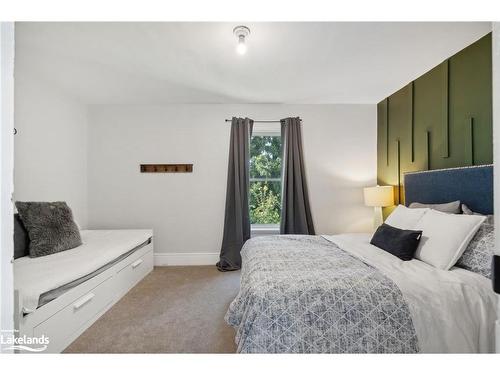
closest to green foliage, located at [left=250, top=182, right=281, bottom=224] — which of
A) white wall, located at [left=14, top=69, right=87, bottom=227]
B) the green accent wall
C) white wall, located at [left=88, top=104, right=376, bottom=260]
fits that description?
white wall, located at [left=88, top=104, right=376, bottom=260]

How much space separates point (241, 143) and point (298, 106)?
3.37 ft

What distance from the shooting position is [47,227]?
2.15m

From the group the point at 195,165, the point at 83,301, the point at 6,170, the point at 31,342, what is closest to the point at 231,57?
the point at 195,165

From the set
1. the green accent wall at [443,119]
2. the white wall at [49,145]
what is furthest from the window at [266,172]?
the white wall at [49,145]

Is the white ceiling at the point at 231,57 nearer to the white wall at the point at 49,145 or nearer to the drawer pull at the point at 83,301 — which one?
the white wall at the point at 49,145

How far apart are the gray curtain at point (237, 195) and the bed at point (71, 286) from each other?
3.93 feet

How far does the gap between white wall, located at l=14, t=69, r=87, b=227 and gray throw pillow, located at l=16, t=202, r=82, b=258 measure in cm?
45

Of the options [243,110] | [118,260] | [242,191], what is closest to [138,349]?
[118,260]

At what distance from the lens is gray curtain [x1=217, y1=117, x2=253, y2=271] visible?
3.29m

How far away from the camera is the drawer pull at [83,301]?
5.73 feet

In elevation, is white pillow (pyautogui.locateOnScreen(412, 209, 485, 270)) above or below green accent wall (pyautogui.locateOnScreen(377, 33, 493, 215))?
below

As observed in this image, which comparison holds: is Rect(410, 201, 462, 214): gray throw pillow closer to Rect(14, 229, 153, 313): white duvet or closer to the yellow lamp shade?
the yellow lamp shade
